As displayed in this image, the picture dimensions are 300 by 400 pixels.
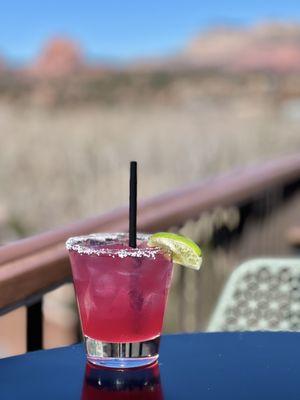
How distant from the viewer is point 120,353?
2.92 feet

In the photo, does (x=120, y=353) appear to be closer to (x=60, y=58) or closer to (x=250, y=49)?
(x=60, y=58)

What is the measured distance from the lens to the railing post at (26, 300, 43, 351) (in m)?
1.42

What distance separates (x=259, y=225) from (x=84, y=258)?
1834 mm

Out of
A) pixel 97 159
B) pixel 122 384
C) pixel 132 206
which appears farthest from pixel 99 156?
pixel 122 384

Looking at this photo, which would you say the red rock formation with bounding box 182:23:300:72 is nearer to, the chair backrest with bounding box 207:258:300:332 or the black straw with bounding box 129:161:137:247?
the chair backrest with bounding box 207:258:300:332

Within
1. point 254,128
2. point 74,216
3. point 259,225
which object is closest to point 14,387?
point 259,225

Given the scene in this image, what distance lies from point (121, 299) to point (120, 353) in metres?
0.06

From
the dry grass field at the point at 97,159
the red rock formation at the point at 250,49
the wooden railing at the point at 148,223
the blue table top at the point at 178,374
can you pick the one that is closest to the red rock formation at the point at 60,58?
the red rock formation at the point at 250,49

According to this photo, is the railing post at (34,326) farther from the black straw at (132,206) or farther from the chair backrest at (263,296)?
the black straw at (132,206)

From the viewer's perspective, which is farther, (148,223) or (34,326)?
(148,223)

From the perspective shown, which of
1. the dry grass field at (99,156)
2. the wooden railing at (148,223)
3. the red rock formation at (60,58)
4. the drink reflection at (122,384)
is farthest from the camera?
the red rock formation at (60,58)

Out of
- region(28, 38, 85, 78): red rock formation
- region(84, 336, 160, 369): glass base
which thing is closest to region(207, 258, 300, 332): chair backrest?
region(84, 336, 160, 369): glass base

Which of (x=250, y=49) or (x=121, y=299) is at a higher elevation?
(x=250, y=49)

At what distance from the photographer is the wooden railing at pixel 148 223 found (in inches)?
47.5
